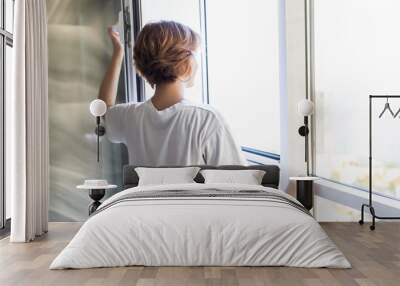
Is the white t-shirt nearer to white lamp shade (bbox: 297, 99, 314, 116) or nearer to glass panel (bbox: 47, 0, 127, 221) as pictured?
glass panel (bbox: 47, 0, 127, 221)

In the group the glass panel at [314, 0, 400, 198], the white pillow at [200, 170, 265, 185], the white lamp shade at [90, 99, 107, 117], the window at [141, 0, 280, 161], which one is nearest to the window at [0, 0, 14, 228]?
the white lamp shade at [90, 99, 107, 117]

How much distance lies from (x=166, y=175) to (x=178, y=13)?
193 cm

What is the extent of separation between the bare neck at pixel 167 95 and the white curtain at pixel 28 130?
1287 mm

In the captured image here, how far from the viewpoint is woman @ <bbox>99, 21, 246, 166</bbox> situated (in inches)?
267

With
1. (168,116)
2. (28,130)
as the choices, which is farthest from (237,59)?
(28,130)

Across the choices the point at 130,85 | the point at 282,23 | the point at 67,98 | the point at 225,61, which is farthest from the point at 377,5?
the point at 67,98

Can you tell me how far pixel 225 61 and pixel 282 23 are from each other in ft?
2.67

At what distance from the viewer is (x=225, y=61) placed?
6891 mm

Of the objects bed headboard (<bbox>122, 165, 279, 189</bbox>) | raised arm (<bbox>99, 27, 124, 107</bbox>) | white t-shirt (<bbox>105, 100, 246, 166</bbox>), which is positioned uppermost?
raised arm (<bbox>99, 27, 124, 107</bbox>)

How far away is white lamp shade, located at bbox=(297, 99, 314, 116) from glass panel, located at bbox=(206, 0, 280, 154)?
344mm

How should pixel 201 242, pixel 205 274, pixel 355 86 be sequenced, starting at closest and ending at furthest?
pixel 205 274 < pixel 201 242 < pixel 355 86

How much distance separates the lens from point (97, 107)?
6.79 m

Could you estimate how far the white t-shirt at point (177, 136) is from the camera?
6.78 metres

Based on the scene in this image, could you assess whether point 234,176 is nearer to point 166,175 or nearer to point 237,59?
point 166,175
